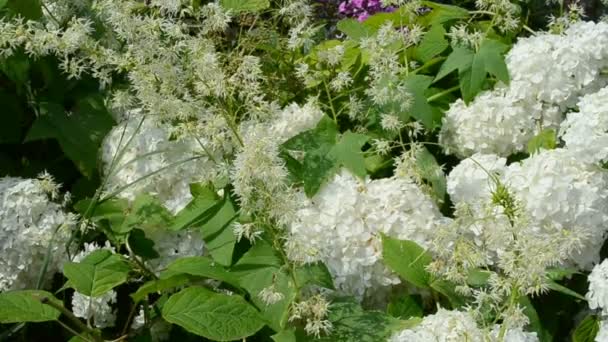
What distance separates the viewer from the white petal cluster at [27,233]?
6.65ft

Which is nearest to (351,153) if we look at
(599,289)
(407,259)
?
(407,259)

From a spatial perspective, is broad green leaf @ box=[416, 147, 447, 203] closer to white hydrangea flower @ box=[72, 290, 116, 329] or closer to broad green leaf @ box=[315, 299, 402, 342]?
broad green leaf @ box=[315, 299, 402, 342]

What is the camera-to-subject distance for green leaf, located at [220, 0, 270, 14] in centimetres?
222

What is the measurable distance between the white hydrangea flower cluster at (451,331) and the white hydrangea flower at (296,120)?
70 centimetres

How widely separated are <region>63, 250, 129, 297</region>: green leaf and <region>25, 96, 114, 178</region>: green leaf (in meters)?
0.49

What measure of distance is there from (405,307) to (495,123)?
0.64 m

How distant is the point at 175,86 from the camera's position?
1.89 meters

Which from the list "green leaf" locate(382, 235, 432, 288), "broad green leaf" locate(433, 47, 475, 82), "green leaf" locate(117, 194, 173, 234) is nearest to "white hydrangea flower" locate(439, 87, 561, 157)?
"broad green leaf" locate(433, 47, 475, 82)

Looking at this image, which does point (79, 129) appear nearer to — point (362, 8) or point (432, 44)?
point (432, 44)

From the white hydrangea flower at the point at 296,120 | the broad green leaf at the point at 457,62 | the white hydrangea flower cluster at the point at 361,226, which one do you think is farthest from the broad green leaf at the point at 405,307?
the broad green leaf at the point at 457,62

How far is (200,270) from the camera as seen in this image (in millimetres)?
1719

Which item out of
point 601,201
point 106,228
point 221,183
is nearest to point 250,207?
point 221,183

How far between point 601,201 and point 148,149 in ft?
3.75

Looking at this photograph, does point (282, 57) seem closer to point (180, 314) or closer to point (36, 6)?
point (36, 6)
